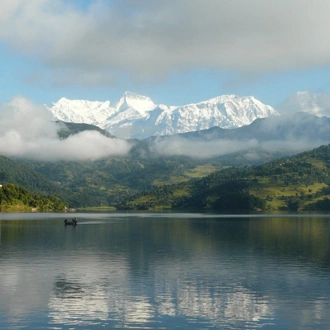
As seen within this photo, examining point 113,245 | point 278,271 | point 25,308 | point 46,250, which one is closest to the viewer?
point 25,308

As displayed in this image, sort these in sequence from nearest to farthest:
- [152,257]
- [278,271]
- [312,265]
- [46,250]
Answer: [278,271]
[312,265]
[152,257]
[46,250]

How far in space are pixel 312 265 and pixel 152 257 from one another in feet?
104

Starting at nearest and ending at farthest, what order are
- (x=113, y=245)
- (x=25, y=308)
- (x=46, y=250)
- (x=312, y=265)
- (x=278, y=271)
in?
(x=25, y=308) → (x=278, y=271) → (x=312, y=265) → (x=46, y=250) → (x=113, y=245)

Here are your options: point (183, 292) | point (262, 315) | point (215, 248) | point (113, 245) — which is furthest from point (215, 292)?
point (113, 245)

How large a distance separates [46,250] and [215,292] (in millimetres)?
62254

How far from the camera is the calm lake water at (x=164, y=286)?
59.6m

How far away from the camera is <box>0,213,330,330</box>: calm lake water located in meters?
59.6

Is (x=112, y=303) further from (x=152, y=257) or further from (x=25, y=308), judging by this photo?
(x=152, y=257)

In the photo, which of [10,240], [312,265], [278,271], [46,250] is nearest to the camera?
[278,271]

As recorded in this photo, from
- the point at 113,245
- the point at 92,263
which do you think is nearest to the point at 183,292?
the point at 92,263

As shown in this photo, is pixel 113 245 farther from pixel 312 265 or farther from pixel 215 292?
pixel 215 292

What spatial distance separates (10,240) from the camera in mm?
150375

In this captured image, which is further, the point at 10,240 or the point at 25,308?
the point at 10,240

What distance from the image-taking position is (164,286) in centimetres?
7900
